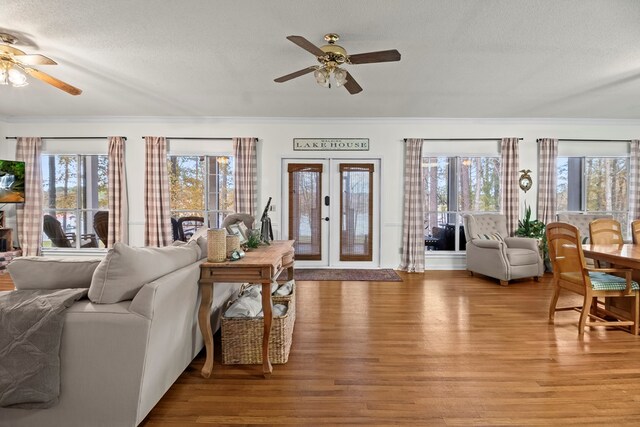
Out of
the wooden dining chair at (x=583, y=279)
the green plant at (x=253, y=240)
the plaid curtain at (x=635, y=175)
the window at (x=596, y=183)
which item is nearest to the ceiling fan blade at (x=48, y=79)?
the green plant at (x=253, y=240)

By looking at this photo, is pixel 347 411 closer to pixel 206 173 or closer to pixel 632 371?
pixel 632 371

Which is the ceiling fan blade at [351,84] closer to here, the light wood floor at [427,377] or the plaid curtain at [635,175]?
the light wood floor at [427,377]

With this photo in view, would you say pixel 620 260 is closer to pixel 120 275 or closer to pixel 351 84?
pixel 351 84

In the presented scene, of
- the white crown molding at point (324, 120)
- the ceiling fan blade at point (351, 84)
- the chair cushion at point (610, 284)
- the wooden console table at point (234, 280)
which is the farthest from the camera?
the white crown molding at point (324, 120)

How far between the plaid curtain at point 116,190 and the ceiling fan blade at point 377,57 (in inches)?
193

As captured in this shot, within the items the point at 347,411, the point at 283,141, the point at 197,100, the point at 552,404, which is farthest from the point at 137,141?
the point at 552,404

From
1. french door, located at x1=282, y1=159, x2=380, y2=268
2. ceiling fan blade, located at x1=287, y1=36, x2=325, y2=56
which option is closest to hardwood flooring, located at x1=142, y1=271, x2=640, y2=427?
french door, located at x1=282, y1=159, x2=380, y2=268

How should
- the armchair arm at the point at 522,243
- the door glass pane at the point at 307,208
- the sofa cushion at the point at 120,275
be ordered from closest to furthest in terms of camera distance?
the sofa cushion at the point at 120,275
the armchair arm at the point at 522,243
the door glass pane at the point at 307,208

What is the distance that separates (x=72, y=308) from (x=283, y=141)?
15.6 feet

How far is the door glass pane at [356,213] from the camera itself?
6008 mm

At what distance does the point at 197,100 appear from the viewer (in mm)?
4988

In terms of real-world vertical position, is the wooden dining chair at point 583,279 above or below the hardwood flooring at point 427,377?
above

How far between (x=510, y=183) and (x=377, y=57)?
4.25 meters

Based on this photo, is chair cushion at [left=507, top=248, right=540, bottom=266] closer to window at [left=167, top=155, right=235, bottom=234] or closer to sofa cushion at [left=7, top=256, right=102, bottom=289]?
window at [left=167, top=155, right=235, bottom=234]
